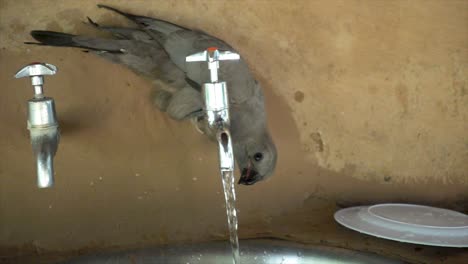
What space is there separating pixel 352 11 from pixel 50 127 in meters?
0.77

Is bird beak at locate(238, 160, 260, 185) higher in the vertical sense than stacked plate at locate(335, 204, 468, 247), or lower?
higher

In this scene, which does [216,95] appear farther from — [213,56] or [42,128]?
[42,128]

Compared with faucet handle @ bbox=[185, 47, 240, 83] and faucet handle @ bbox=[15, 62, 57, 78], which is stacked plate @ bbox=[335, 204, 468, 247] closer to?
faucet handle @ bbox=[185, 47, 240, 83]

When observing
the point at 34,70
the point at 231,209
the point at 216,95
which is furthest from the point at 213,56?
the point at 231,209

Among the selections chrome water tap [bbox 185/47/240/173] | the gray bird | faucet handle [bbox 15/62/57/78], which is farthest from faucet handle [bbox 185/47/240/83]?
the gray bird

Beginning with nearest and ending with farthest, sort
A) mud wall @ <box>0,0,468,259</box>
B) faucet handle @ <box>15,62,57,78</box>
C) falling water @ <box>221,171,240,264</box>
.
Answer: faucet handle @ <box>15,62,57,78</box>
falling water @ <box>221,171,240,264</box>
mud wall @ <box>0,0,468,259</box>

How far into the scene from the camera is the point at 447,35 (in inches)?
50.7

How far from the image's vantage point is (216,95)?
0.87m

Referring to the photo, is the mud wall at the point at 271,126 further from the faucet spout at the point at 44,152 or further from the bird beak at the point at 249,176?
the faucet spout at the point at 44,152

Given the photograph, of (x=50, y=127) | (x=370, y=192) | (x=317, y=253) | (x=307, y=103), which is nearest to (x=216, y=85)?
(x=50, y=127)

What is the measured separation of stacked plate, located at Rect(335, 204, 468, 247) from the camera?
3.54 ft

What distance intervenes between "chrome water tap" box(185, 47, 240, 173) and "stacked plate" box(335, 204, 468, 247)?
405 mm

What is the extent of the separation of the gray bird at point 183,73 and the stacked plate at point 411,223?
27 centimetres

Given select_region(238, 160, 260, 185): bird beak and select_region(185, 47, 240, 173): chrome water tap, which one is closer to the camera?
select_region(185, 47, 240, 173): chrome water tap
